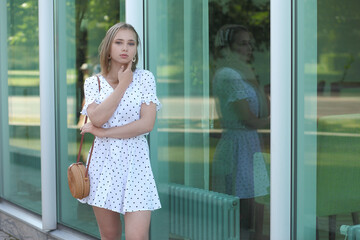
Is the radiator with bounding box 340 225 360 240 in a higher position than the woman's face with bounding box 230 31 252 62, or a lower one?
lower

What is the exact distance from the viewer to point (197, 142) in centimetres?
448

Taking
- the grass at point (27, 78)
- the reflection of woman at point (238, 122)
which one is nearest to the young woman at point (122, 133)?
the reflection of woman at point (238, 122)

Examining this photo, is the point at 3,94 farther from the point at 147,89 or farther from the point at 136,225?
the point at 136,225

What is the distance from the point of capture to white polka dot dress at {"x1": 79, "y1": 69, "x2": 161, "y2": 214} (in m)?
3.58

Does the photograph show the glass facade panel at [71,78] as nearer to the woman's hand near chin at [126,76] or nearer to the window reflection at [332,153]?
the woman's hand near chin at [126,76]

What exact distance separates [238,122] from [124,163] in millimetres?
1605

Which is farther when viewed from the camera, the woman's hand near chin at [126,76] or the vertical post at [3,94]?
the vertical post at [3,94]

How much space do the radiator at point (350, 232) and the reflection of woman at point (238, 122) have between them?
1258 mm

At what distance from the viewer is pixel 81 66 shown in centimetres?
563

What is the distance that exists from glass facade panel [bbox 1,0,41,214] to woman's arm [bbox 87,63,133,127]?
8.89 feet

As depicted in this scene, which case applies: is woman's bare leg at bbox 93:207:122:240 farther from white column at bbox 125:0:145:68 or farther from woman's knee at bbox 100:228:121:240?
white column at bbox 125:0:145:68

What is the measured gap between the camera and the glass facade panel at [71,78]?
546cm

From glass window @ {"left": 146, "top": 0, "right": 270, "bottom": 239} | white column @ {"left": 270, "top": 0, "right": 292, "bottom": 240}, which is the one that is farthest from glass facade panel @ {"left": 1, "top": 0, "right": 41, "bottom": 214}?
white column @ {"left": 270, "top": 0, "right": 292, "bottom": 240}

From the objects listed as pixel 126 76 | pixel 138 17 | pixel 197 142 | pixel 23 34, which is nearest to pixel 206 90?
pixel 197 142
